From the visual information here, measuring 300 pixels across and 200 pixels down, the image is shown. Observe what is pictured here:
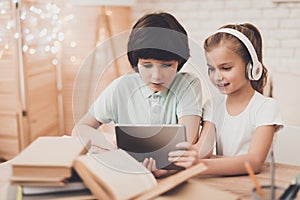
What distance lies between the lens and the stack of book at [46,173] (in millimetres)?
818

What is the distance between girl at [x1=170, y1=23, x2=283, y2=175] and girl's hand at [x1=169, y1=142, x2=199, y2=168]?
5.9 inches

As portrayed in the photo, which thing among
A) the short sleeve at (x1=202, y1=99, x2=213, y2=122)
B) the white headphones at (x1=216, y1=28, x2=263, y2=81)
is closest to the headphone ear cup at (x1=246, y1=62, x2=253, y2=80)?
the white headphones at (x1=216, y1=28, x2=263, y2=81)

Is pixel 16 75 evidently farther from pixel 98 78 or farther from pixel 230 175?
pixel 230 175

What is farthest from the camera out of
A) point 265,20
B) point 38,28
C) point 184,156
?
point 38,28

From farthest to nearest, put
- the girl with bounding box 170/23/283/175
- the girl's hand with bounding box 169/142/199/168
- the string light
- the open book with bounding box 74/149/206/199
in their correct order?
the string light → the girl with bounding box 170/23/283/175 → the girl's hand with bounding box 169/142/199/168 → the open book with bounding box 74/149/206/199

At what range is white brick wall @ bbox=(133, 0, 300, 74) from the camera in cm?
285

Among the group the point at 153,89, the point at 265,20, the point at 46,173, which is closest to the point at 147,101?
the point at 153,89

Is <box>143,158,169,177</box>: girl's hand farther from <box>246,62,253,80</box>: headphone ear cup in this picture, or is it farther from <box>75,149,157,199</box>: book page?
<box>246,62,253,80</box>: headphone ear cup

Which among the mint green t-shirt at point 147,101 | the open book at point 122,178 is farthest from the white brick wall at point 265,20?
the open book at point 122,178

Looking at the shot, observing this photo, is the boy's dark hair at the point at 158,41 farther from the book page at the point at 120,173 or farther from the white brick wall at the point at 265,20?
the white brick wall at the point at 265,20

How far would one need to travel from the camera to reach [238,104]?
1223 mm

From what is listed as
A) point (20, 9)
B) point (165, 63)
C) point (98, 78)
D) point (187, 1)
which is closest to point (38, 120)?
point (20, 9)

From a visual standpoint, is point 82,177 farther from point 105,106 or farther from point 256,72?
point 256,72

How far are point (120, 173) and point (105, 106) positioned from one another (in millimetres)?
317
